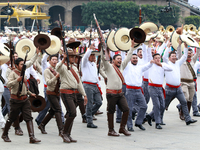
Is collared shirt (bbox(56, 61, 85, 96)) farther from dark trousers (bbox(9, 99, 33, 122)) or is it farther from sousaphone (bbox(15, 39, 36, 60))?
sousaphone (bbox(15, 39, 36, 60))

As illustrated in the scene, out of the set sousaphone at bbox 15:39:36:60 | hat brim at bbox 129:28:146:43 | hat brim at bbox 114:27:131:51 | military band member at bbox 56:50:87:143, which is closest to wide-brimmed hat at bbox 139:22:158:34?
hat brim at bbox 114:27:131:51

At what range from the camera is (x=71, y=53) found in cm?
768

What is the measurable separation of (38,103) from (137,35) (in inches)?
99.8

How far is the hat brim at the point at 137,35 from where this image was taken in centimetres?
830

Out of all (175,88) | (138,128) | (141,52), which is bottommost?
(138,128)

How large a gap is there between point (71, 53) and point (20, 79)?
1.11 meters

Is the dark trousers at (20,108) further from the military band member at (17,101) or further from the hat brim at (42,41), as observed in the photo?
the hat brim at (42,41)

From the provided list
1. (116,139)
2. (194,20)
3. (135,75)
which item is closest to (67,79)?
(116,139)

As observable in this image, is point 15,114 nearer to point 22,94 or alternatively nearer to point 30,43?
point 22,94

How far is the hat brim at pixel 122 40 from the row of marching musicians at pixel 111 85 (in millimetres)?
23

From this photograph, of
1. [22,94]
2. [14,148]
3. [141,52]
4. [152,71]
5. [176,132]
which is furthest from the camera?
[141,52]

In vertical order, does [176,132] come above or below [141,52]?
below

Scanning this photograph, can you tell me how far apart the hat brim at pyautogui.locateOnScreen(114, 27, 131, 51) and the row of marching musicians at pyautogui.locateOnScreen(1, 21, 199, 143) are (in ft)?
0.08

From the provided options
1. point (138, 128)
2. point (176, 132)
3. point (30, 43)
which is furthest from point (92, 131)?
point (30, 43)
